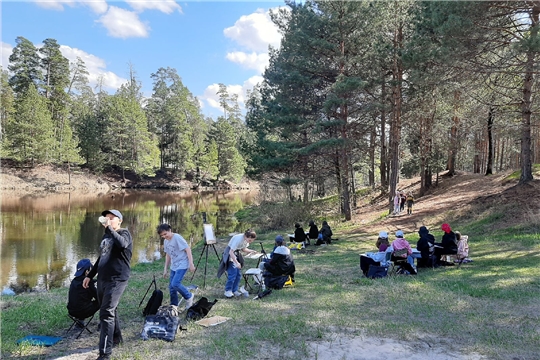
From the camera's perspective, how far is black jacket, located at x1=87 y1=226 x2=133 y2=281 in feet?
14.6

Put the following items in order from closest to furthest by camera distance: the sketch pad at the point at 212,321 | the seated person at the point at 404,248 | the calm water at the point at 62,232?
1. the sketch pad at the point at 212,321
2. the seated person at the point at 404,248
3. the calm water at the point at 62,232

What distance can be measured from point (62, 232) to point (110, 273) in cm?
1994

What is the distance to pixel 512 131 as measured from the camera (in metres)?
17.4

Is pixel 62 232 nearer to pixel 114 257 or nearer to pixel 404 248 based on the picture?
pixel 114 257

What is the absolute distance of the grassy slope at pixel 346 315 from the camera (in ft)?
15.8

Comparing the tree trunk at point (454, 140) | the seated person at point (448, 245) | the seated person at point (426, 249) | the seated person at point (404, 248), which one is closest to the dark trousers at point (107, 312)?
the seated person at point (404, 248)

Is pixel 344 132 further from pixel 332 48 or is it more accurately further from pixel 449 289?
pixel 449 289

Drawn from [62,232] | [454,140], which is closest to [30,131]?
[62,232]

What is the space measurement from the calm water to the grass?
6286 mm

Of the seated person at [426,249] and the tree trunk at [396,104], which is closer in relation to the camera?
the seated person at [426,249]

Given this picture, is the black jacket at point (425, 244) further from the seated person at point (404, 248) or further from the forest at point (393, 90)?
the forest at point (393, 90)

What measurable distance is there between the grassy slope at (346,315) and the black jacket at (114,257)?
Result: 41.7 inches

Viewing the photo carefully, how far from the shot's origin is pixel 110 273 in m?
Result: 4.49

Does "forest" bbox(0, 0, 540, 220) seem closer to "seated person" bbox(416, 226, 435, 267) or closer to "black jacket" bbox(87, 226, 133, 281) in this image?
"seated person" bbox(416, 226, 435, 267)
